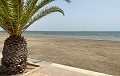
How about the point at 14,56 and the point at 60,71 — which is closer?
the point at 14,56

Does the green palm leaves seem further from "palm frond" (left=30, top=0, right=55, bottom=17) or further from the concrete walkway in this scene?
the concrete walkway

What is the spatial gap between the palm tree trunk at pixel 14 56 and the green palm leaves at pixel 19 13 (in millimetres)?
379

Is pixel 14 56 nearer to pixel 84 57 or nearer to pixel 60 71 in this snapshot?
pixel 60 71

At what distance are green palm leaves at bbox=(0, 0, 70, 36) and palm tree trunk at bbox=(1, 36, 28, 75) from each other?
14.9 inches

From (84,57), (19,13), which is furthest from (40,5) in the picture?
(84,57)

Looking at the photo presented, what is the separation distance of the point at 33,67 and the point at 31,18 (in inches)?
76.6

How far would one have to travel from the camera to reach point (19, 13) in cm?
777

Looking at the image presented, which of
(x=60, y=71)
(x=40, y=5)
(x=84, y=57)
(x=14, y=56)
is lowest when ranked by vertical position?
(x=84, y=57)

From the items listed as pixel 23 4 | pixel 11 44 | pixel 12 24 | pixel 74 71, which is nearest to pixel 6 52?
pixel 11 44

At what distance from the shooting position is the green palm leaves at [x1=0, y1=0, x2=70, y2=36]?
297 inches

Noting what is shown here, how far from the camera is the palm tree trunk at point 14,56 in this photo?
8.23 m

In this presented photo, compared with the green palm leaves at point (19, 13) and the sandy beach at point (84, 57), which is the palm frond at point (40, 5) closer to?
the green palm leaves at point (19, 13)

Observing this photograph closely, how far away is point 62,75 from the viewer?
8.34m

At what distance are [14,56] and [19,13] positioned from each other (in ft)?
5.05
